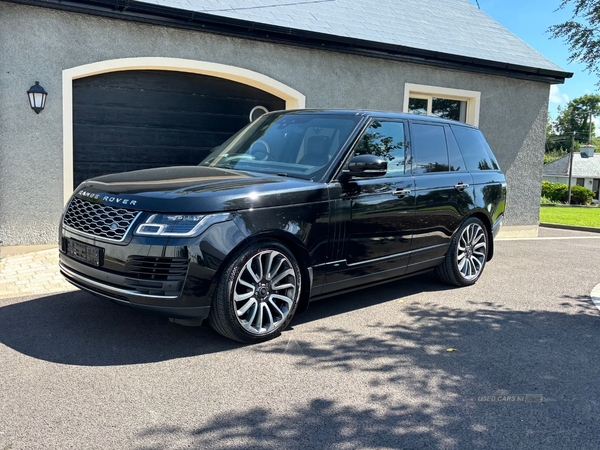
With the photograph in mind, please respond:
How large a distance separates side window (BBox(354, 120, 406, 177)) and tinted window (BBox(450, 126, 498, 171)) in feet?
3.75

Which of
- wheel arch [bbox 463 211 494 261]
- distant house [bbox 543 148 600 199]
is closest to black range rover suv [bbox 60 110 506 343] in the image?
wheel arch [bbox 463 211 494 261]

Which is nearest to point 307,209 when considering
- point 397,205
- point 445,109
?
point 397,205

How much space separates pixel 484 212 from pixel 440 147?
1094 millimetres

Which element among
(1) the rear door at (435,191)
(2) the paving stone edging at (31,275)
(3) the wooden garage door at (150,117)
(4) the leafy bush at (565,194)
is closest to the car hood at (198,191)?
(1) the rear door at (435,191)

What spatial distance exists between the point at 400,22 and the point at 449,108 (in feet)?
6.69

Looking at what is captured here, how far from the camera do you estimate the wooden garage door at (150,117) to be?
7758mm

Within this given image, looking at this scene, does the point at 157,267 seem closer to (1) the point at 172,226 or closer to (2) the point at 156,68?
(1) the point at 172,226

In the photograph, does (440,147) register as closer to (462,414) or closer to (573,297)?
(573,297)

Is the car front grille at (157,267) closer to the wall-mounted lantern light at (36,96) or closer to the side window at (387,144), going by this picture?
the side window at (387,144)

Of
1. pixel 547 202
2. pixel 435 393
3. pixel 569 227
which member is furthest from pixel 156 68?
pixel 547 202

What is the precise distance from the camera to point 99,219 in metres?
4.13

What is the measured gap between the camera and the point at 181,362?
3.94 meters

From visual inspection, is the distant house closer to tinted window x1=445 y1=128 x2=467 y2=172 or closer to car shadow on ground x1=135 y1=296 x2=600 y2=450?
tinted window x1=445 y1=128 x2=467 y2=172

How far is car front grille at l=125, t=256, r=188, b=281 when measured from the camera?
383 centimetres
